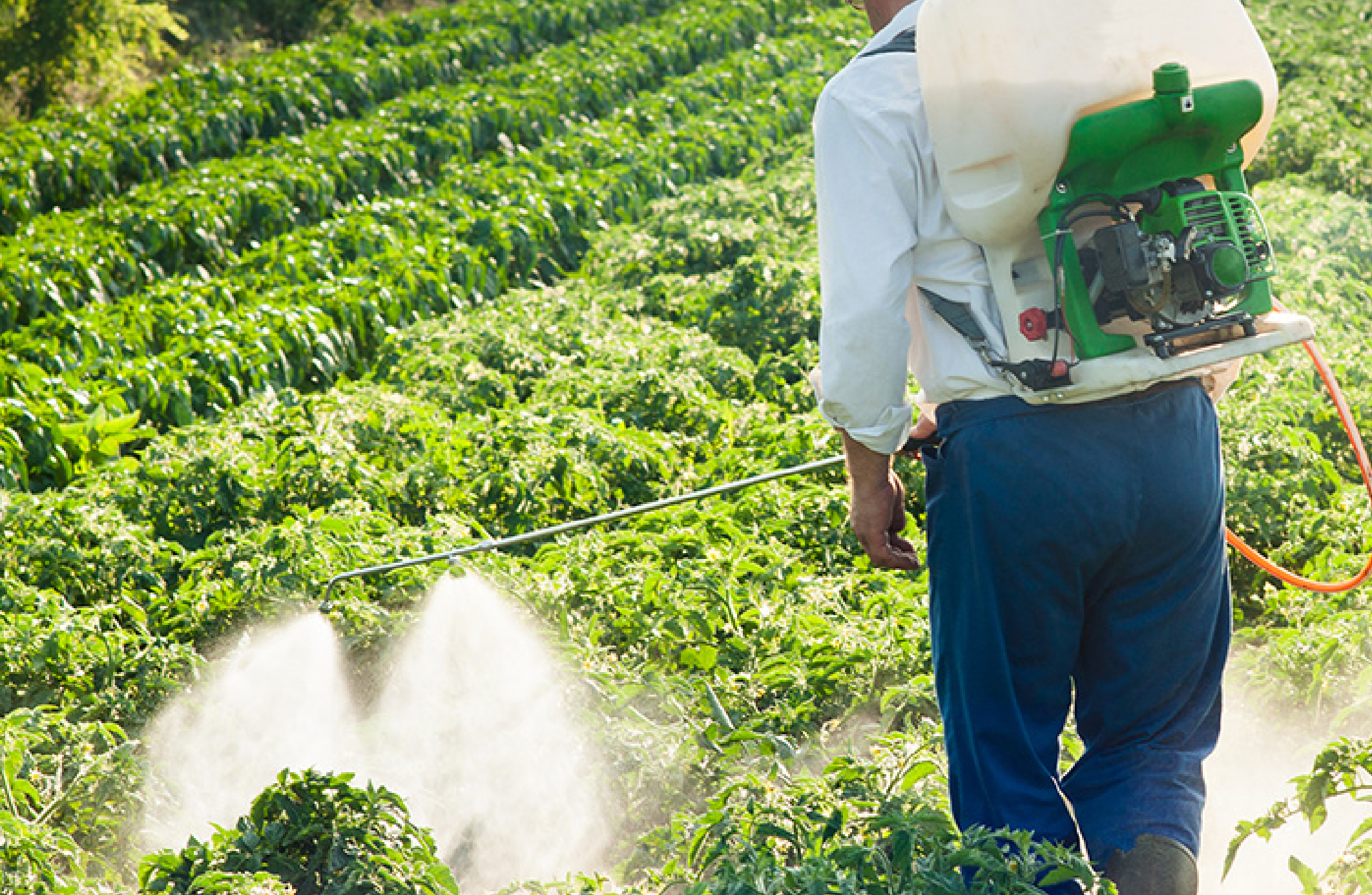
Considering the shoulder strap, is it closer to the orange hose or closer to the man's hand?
the man's hand

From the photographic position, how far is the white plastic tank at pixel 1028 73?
2.02 meters

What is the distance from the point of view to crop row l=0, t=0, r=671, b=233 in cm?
952

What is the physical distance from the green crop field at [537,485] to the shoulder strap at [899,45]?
51.7 inches

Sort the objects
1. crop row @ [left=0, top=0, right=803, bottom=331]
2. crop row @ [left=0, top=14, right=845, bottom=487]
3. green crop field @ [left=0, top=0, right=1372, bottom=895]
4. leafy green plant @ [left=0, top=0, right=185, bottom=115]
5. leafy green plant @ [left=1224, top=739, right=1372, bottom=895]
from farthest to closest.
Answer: leafy green plant @ [left=0, top=0, right=185, bottom=115] → crop row @ [left=0, top=0, right=803, bottom=331] → crop row @ [left=0, top=14, right=845, bottom=487] → green crop field @ [left=0, top=0, right=1372, bottom=895] → leafy green plant @ [left=1224, top=739, right=1372, bottom=895]

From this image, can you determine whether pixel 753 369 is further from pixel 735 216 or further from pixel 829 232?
pixel 829 232

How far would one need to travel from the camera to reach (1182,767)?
2268mm

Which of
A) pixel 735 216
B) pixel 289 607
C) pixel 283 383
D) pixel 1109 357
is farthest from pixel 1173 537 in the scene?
pixel 735 216

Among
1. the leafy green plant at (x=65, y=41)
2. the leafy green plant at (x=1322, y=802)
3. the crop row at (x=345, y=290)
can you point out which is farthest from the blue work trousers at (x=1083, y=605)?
the leafy green plant at (x=65, y=41)

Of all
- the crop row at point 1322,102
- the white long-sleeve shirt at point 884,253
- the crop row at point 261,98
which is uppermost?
the white long-sleeve shirt at point 884,253

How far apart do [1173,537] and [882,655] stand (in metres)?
1.33

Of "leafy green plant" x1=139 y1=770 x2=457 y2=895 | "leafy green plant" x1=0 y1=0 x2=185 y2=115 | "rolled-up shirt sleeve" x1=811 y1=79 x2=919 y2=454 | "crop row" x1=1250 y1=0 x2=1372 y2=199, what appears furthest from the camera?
"leafy green plant" x1=0 y1=0 x2=185 y2=115

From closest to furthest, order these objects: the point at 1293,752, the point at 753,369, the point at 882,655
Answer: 1. the point at 1293,752
2. the point at 882,655
3. the point at 753,369

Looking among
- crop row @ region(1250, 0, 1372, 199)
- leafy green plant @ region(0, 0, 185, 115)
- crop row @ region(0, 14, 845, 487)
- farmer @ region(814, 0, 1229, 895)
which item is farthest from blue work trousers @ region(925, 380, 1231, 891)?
leafy green plant @ region(0, 0, 185, 115)

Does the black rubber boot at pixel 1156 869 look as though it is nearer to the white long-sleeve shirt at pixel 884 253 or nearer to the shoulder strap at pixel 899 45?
the white long-sleeve shirt at pixel 884 253
